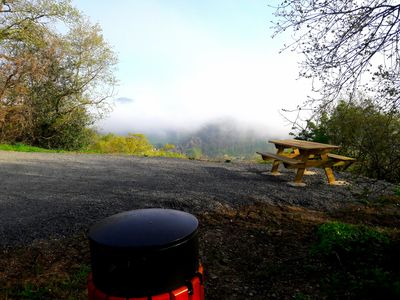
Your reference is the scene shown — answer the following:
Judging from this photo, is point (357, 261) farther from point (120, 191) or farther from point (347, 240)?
point (120, 191)

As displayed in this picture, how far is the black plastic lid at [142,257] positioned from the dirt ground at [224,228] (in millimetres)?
1415

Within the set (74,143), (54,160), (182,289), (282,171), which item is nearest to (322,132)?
(282,171)

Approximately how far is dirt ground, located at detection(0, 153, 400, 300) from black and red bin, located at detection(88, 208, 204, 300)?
1352 mm

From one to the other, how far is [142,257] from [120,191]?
4686mm

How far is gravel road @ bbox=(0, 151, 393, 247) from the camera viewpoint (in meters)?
4.80

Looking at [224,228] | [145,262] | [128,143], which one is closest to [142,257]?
[145,262]

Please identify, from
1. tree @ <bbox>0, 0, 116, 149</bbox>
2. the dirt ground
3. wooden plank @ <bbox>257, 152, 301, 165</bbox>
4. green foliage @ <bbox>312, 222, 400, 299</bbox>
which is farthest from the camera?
tree @ <bbox>0, 0, 116, 149</bbox>

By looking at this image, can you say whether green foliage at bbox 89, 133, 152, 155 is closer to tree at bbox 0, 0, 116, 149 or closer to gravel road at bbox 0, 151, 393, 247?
tree at bbox 0, 0, 116, 149

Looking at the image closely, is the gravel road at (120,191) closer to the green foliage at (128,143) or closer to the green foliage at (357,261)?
the green foliage at (357,261)

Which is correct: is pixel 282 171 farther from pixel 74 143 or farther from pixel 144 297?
pixel 74 143

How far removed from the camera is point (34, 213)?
16.7ft

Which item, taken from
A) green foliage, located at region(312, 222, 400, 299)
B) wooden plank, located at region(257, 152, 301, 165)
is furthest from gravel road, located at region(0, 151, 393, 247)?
green foliage, located at region(312, 222, 400, 299)

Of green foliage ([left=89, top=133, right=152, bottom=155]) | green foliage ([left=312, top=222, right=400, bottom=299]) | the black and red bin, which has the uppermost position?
the black and red bin

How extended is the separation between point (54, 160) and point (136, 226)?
377 inches
